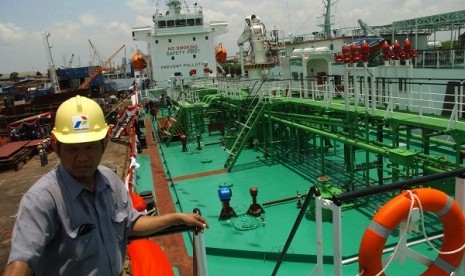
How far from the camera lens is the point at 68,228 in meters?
2.05

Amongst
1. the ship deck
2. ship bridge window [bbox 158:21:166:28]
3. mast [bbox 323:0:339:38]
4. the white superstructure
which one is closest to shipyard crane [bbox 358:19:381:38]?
mast [bbox 323:0:339:38]

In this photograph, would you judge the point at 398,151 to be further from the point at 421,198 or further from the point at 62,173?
the point at 62,173

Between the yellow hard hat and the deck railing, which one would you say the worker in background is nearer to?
the yellow hard hat

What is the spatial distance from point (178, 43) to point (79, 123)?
30327 mm

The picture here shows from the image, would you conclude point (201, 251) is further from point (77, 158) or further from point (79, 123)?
point (79, 123)

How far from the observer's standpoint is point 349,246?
7.62 meters

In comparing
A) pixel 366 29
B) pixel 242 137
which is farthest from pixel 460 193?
pixel 366 29

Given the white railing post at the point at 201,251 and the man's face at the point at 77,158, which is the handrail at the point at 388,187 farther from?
the man's face at the point at 77,158

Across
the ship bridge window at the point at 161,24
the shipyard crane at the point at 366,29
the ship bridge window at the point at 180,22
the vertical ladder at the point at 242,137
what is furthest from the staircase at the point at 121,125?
the shipyard crane at the point at 366,29

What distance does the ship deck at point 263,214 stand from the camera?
7445 millimetres

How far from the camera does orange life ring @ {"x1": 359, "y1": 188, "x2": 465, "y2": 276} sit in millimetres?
2854

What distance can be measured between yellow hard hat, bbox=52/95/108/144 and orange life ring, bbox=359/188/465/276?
2.13 meters

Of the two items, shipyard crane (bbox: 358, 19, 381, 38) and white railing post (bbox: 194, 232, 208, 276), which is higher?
shipyard crane (bbox: 358, 19, 381, 38)

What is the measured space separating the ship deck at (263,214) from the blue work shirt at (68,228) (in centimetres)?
342
